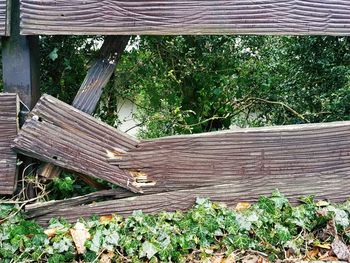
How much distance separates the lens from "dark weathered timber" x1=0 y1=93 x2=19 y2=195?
7.00 ft

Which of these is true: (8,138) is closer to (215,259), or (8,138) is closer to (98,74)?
(98,74)

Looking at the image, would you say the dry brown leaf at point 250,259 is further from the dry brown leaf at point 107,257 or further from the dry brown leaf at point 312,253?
the dry brown leaf at point 107,257

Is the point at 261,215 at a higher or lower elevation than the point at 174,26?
lower

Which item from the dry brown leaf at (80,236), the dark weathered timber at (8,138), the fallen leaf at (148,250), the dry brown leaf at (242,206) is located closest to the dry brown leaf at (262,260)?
the dry brown leaf at (242,206)

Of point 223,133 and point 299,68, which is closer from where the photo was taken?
point 223,133

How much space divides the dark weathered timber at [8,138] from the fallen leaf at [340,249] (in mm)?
1560

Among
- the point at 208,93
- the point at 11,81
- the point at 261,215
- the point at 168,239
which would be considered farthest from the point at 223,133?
the point at 208,93

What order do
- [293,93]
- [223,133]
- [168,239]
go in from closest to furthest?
1. [168,239]
2. [223,133]
3. [293,93]

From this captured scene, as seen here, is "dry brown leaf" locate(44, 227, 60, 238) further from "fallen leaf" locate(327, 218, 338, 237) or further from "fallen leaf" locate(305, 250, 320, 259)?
"fallen leaf" locate(327, 218, 338, 237)

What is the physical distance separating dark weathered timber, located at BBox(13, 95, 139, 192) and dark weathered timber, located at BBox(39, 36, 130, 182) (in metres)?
0.07

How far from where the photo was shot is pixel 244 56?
166 inches

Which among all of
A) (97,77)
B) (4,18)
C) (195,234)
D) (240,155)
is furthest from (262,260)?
(4,18)

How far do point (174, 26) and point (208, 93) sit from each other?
1842mm

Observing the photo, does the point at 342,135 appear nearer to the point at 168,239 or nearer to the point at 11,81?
the point at 168,239
